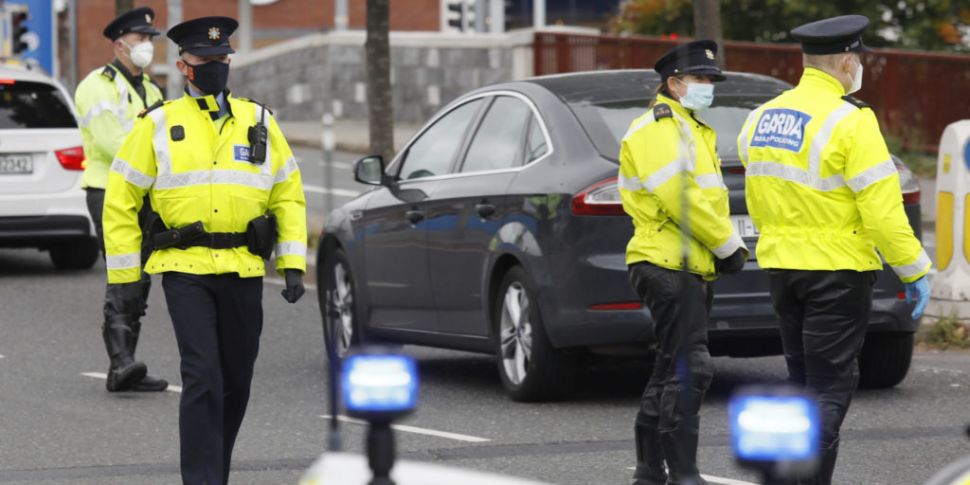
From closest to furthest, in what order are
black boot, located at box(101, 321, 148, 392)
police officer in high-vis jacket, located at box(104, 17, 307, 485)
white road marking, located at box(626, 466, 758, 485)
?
police officer in high-vis jacket, located at box(104, 17, 307, 485), white road marking, located at box(626, 466, 758, 485), black boot, located at box(101, 321, 148, 392)

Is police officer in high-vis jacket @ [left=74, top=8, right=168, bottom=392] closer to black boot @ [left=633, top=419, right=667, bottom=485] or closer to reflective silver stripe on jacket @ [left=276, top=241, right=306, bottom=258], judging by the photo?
reflective silver stripe on jacket @ [left=276, top=241, right=306, bottom=258]

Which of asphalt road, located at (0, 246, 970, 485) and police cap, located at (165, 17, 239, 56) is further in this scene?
asphalt road, located at (0, 246, 970, 485)

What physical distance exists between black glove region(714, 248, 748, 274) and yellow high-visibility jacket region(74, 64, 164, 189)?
410 cm

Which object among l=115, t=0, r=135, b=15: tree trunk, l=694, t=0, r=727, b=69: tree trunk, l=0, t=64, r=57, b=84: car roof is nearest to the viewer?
l=0, t=64, r=57, b=84: car roof

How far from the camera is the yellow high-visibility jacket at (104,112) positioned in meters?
10.3

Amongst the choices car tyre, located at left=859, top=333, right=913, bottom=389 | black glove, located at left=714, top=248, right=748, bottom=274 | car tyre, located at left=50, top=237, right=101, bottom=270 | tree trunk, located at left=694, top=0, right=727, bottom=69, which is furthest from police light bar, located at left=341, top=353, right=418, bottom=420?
tree trunk, located at left=694, top=0, right=727, bottom=69

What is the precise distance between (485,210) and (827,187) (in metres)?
3.18

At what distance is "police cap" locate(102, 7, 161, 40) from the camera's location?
1032 centimetres

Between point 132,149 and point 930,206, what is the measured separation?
14.4m

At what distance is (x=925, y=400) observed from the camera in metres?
9.32

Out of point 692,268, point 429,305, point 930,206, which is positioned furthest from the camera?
point 930,206

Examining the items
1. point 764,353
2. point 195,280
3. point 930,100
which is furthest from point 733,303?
point 930,100

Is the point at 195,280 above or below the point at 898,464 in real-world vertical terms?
above

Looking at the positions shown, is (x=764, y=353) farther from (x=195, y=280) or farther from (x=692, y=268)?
(x=195, y=280)
